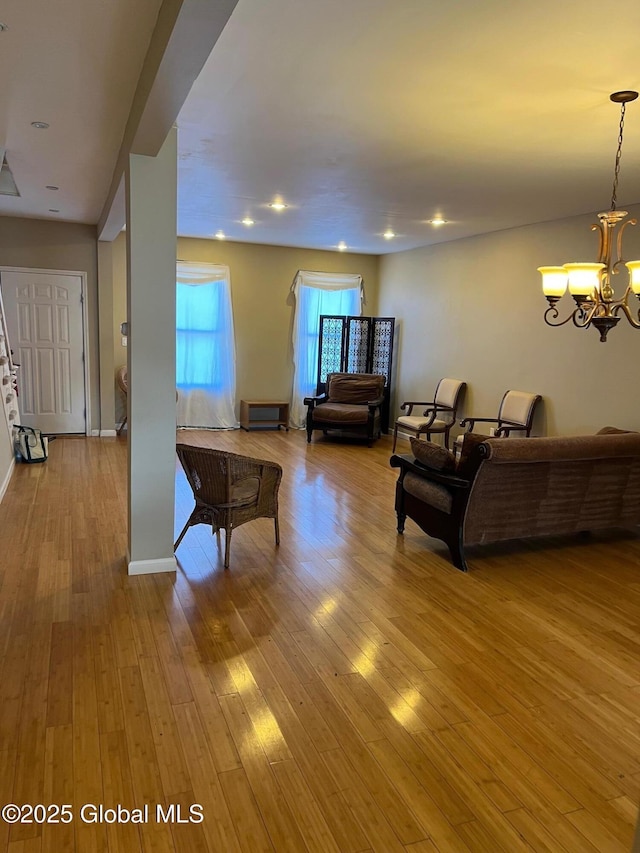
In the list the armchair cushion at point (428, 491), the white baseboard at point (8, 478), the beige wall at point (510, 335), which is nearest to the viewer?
the armchair cushion at point (428, 491)

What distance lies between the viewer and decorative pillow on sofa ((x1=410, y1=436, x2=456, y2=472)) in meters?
3.80

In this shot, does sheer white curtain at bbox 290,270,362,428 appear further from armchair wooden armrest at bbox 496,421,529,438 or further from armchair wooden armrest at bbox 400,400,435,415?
armchair wooden armrest at bbox 496,421,529,438

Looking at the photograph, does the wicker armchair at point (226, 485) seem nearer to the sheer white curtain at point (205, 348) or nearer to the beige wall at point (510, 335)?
the beige wall at point (510, 335)

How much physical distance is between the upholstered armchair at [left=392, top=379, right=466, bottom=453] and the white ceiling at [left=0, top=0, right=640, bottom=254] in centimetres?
237

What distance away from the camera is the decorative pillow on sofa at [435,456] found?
380 cm

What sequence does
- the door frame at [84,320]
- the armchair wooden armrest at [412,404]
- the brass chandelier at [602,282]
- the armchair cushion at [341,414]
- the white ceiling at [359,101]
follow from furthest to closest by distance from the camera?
the armchair cushion at [341,414] → the armchair wooden armrest at [412,404] → the door frame at [84,320] → the brass chandelier at [602,282] → the white ceiling at [359,101]

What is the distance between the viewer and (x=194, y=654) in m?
2.65

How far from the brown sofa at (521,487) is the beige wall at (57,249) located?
190 inches

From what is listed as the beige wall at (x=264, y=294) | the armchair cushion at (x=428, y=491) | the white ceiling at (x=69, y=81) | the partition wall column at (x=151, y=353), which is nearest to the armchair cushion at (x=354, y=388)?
the beige wall at (x=264, y=294)

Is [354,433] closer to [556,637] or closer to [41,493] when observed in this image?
[41,493]

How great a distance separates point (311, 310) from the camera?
8.59 m

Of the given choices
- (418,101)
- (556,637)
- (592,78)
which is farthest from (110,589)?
(592,78)

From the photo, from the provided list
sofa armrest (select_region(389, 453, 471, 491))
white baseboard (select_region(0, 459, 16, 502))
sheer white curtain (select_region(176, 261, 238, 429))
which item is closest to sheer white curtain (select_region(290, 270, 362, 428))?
sheer white curtain (select_region(176, 261, 238, 429))

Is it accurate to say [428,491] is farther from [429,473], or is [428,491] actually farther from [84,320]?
[84,320]
